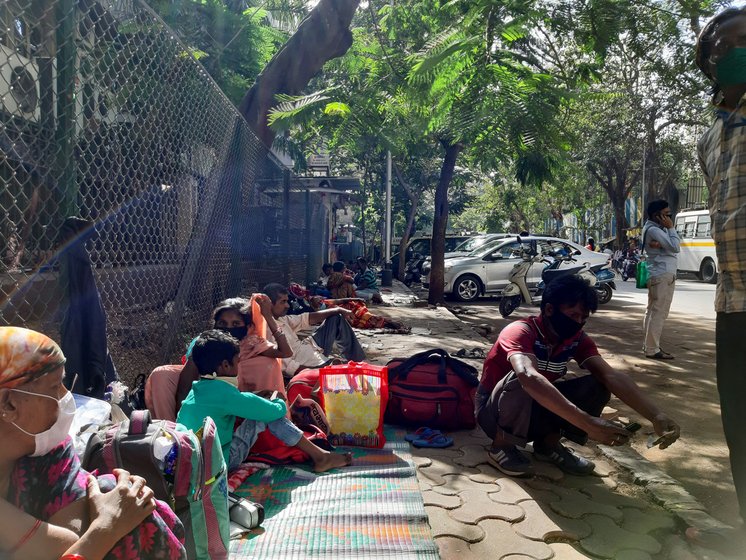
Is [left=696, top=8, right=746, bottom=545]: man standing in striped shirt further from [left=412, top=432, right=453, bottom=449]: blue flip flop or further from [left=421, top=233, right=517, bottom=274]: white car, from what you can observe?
[left=421, top=233, right=517, bottom=274]: white car

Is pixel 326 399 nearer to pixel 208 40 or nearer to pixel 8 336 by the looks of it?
pixel 8 336

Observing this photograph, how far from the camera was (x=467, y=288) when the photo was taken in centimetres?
1377

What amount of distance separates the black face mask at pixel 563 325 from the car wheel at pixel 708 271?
64.3ft

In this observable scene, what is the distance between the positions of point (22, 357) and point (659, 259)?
263 inches

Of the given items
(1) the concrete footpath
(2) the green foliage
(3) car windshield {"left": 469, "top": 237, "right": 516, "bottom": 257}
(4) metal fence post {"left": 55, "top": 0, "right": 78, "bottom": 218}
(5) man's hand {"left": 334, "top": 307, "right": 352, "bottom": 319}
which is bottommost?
(1) the concrete footpath

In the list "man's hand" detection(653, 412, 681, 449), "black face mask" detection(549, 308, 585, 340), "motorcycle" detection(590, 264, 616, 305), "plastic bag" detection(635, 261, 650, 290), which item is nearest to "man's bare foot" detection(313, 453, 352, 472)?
"black face mask" detection(549, 308, 585, 340)

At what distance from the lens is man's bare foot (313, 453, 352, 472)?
3281mm


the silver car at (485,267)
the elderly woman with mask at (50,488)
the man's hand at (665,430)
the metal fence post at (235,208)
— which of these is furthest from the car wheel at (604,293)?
the elderly woman with mask at (50,488)

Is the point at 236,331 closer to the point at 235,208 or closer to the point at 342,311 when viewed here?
the point at 342,311

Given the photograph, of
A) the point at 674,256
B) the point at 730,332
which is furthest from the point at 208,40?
the point at 730,332

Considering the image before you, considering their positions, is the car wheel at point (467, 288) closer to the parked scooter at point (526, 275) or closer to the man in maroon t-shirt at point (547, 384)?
the parked scooter at point (526, 275)

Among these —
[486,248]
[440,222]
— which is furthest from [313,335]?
[486,248]

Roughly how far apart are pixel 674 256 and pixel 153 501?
652cm

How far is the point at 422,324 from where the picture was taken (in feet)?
31.4
